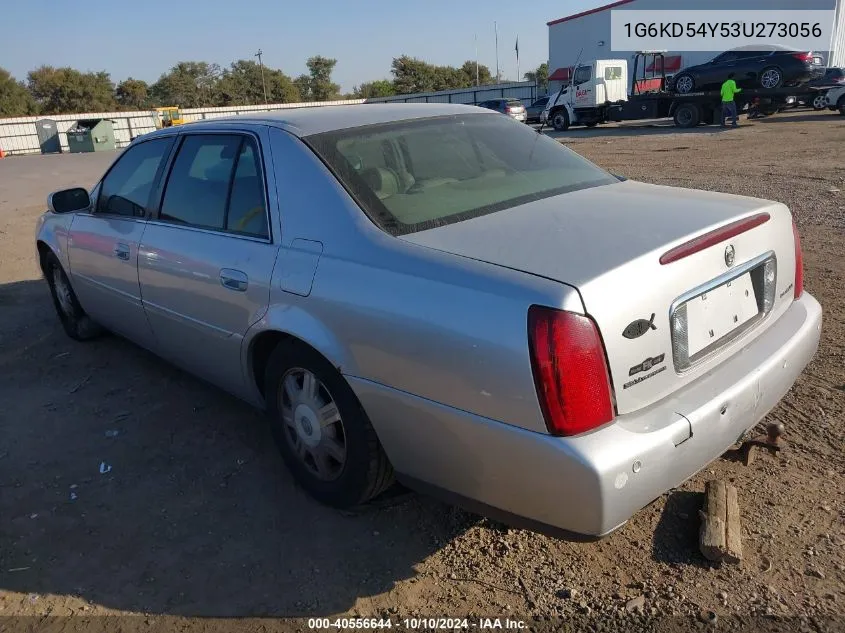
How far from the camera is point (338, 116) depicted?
3.31m

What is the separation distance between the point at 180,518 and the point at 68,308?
294 cm

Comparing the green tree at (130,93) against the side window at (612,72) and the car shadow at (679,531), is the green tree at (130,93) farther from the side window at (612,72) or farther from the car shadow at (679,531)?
the car shadow at (679,531)

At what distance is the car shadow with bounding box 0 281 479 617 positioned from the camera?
2562 mm

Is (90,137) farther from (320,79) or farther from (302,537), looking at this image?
(320,79)

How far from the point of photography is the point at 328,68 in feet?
276

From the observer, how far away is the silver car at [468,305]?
2.04 metres

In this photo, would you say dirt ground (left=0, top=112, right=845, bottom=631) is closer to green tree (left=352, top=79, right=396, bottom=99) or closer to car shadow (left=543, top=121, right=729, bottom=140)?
car shadow (left=543, top=121, right=729, bottom=140)

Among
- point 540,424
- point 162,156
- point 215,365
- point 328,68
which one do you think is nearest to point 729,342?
point 540,424

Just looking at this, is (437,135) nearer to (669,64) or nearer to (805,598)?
(805,598)

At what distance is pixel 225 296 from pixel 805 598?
255 centimetres

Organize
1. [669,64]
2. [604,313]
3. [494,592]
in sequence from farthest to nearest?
[669,64] → [494,592] → [604,313]

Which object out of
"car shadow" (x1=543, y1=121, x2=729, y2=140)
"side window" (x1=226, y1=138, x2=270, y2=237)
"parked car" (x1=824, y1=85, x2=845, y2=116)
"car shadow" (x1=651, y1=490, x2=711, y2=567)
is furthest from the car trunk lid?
"parked car" (x1=824, y1=85, x2=845, y2=116)

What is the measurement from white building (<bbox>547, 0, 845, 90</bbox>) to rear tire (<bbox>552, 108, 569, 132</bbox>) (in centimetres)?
966

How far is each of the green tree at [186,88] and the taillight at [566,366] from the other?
Result: 78.5 metres
